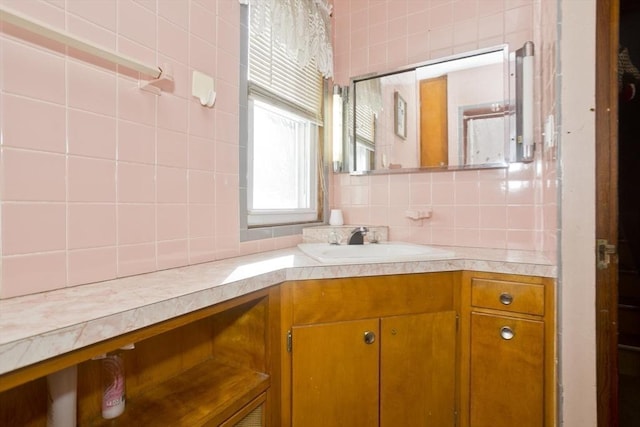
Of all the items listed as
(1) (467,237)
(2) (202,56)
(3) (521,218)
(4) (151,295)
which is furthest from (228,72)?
(3) (521,218)

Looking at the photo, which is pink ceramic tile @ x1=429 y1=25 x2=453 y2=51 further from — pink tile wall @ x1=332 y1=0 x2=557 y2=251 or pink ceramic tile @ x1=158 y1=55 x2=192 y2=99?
pink ceramic tile @ x1=158 y1=55 x2=192 y2=99

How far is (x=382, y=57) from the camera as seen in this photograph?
1.90 m

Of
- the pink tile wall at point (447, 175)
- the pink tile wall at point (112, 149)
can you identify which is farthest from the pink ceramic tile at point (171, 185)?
the pink tile wall at point (447, 175)

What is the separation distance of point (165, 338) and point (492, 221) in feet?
5.07

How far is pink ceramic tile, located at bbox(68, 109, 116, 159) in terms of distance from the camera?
2.76 feet

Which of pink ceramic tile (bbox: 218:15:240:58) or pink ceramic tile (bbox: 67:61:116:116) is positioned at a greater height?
pink ceramic tile (bbox: 218:15:240:58)

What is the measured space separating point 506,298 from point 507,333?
0.13 m

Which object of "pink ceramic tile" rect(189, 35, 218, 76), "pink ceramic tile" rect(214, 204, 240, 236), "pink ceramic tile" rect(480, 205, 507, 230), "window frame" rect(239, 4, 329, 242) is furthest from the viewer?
"pink ceramic tile" rect(480, 205, 507, 230)

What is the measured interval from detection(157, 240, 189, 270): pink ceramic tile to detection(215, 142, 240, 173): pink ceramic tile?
33 cm

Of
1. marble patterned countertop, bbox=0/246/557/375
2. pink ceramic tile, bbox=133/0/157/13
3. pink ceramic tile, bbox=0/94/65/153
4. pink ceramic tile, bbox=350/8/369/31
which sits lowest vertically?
marble patterned countertop, bbox=0/246/557/375

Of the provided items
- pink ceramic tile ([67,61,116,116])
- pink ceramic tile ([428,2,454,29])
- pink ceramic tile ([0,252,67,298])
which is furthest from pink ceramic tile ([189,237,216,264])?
pink ceramic tile ([428,2,454,29])

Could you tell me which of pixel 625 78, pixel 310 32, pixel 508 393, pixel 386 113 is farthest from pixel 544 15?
pixel 508 393

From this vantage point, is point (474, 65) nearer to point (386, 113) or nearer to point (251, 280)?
point (386, 113)

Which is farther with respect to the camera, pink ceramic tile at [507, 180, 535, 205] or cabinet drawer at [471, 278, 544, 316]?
pink ceramic tile at [507, 180, 535, 205]
